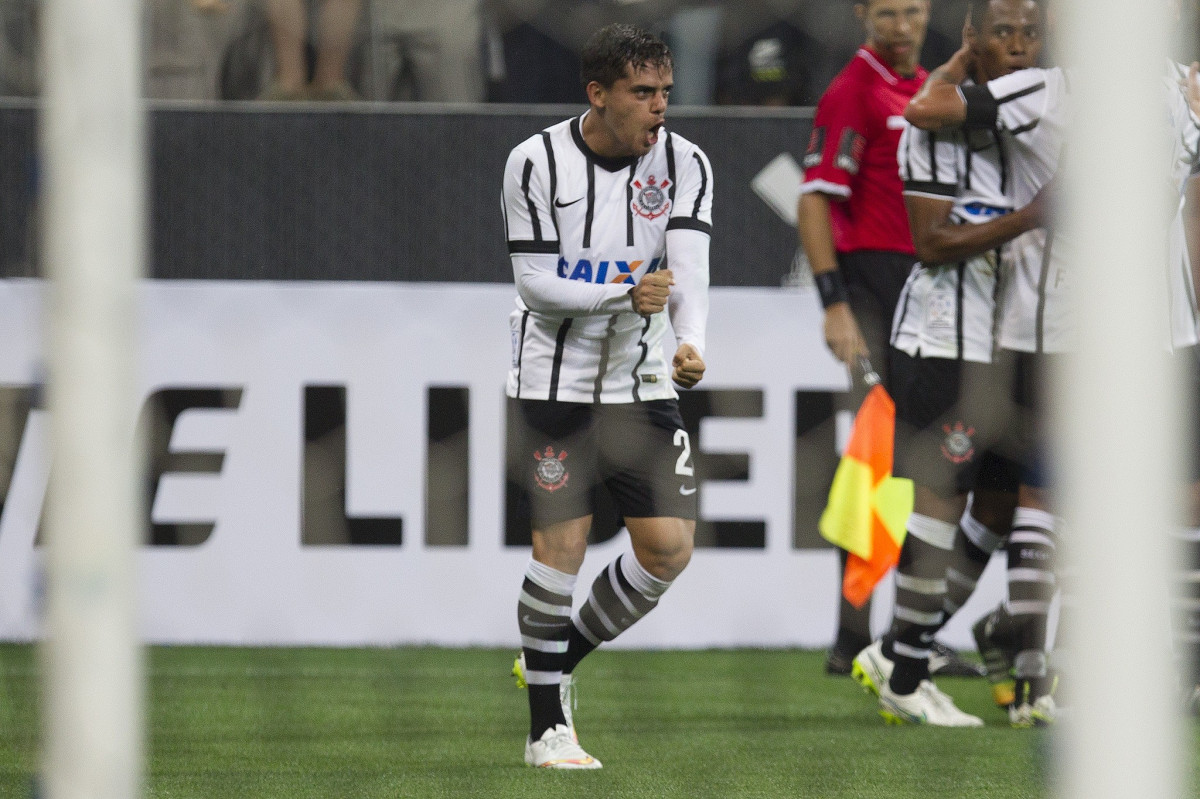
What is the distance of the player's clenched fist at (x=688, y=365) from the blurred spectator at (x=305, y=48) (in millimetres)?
2096

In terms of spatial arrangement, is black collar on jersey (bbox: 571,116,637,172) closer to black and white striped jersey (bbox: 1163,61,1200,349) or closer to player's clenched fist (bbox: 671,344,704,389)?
player's clenched fist (bbox: 671,344,704,389)

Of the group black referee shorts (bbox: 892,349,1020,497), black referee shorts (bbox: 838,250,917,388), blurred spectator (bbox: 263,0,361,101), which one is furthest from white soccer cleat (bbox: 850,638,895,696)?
blurred spectator (bbox: 263,0,361,101)

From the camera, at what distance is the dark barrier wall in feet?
17.4

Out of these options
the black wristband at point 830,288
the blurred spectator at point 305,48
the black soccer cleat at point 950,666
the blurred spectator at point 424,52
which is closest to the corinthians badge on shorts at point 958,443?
the black wristband at point 830,288

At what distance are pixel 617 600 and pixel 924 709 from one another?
791 millimetres

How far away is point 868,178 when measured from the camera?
432cm

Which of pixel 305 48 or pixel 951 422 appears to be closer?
pixel 951 422

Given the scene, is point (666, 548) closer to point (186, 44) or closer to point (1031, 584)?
point (1031, 584)

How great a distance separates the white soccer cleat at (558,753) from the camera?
2.97 meters

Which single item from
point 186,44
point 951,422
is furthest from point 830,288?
point 186,44

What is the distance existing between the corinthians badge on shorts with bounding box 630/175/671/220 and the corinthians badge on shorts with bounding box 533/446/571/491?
46 cm

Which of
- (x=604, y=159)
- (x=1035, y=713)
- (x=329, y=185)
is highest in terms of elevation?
(x=329, y=185)

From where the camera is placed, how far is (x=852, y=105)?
4281 mm

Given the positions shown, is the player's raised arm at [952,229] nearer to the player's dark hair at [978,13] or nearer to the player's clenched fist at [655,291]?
the player's dark hair at [978,13]
